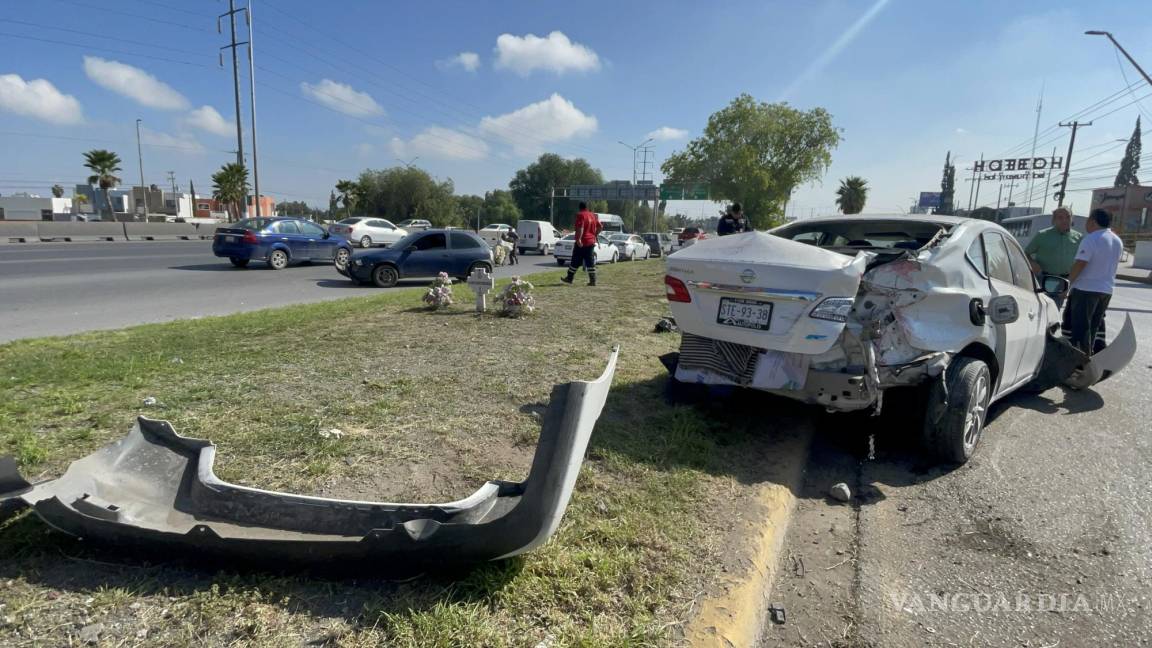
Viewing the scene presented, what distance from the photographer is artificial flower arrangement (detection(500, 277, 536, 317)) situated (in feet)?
27.2

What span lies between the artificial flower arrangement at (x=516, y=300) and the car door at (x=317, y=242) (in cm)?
1104

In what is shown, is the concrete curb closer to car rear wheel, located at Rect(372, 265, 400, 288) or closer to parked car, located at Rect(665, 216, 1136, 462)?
parked car, located at Rect(665, 216, 1136, 462)

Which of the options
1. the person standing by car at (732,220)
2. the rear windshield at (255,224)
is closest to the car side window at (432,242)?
the rear windshield at (255,224)

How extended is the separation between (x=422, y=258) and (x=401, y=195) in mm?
56083

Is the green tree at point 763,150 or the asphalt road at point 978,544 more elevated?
the green tree at point 763,150

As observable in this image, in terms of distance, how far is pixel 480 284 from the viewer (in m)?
8.52

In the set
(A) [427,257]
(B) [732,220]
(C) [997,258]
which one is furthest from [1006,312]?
(A) [427,257]

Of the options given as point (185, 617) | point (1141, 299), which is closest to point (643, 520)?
point (185, 617)

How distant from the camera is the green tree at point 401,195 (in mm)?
65688

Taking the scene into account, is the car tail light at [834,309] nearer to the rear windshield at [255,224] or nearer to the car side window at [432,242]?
the car side window at [432,242]

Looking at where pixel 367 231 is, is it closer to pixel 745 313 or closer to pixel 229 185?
pixel 745 313

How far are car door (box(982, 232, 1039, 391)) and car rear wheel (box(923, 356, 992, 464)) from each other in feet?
1.38

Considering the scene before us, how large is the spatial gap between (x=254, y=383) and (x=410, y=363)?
132 centimetres

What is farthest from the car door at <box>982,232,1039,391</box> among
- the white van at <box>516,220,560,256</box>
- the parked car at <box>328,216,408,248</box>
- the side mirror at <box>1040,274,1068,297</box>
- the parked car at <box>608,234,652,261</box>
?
the white van at <box>516,220,560,256</box>
